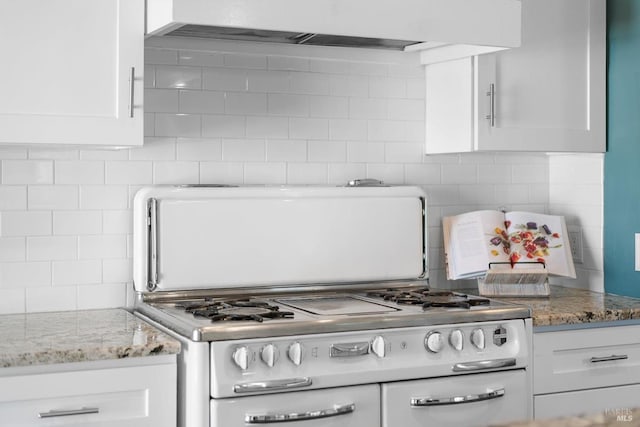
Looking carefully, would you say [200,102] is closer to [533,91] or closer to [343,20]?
[343,20]

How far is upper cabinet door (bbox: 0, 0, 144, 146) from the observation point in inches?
103

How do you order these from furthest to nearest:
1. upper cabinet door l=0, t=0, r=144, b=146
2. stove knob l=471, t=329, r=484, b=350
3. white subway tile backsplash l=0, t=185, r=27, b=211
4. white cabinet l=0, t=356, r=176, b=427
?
white subway tile backsplash l=0, t=185, r=27, b=211 → stove knob l=471, t=329, r=484, b=350 → upper cabinet door l=0, t=0, r=144, b=146 → white cabinet l=0, t=356, r=176, b=427

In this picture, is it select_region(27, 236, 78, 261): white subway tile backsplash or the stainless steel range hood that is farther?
select_region(27, 236, 78, 261): white subway tile backsplash

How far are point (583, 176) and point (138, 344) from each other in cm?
204

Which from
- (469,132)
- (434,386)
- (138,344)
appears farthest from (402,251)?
(138,344)

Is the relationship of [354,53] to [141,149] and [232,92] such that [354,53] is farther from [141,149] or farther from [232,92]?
[141,149]

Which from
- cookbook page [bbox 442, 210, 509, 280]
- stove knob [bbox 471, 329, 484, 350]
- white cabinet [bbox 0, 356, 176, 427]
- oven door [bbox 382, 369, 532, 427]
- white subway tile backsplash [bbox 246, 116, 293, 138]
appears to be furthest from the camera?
cookbook page [bbox 442, 210, 509, 280]

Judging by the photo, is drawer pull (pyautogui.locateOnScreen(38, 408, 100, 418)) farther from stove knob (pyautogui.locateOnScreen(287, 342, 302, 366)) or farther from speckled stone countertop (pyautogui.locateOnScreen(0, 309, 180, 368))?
stove knob (pyautogui.locateOnScreen(287, 342, 302, 366))

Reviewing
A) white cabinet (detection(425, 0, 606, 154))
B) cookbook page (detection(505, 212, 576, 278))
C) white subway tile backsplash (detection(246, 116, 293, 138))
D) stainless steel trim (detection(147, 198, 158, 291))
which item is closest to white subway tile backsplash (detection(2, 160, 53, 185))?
stainless steel trim (detection(147, 198, 158, 291))

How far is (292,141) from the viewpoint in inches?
132

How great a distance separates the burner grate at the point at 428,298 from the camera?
9.59 ft

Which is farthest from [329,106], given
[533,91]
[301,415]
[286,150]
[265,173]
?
[301,415]

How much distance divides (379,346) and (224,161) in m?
0.96

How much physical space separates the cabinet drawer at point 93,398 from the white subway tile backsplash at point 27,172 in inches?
33.1
